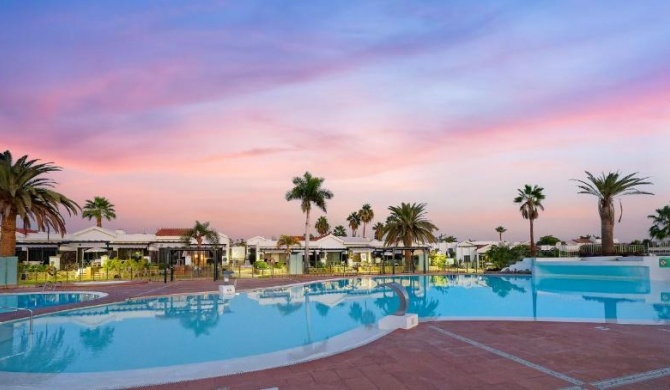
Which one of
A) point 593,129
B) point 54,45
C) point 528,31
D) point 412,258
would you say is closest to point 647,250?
point 593,129

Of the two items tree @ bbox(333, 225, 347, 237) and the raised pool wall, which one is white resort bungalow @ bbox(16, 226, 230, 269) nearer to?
the raised pool wall

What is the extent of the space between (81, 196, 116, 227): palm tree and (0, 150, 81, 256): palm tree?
118ft

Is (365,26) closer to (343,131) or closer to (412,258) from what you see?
(343,131)

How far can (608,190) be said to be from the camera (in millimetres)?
32906

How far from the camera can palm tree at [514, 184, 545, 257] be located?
137 ft

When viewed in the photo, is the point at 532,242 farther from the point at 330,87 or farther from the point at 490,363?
the point at 490,363

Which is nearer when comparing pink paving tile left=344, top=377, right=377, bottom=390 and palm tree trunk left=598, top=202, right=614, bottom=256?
pink paving tile left=344, top=377, right=377, bottom=390

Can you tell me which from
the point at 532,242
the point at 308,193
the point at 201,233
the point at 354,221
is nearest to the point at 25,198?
the point at 308,193

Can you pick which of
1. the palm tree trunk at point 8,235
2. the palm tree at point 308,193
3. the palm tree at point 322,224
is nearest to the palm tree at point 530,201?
the palm tree at point 308,193

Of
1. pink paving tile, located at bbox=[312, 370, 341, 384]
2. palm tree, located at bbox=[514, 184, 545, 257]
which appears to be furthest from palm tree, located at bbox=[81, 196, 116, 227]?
pink paving tile, located at bbox=[312, 370, 341, 384]

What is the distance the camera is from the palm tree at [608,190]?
3225 centimetres

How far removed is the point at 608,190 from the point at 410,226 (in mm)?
15244

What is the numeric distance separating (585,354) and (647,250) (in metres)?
28.0

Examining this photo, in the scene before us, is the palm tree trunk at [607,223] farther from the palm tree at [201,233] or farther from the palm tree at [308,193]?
the palm tree at [201,233]
